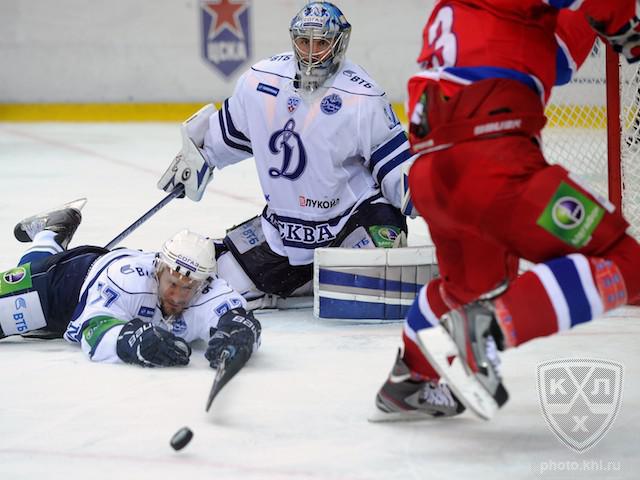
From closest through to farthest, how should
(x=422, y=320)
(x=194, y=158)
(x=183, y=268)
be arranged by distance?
(x=422, y=320) < (x=183, y=268) < (x=194, y=158)

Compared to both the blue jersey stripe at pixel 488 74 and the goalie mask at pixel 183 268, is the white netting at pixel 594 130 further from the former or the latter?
the blue jersey stripe at pixel 488 74

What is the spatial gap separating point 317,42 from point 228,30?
4.94 meters

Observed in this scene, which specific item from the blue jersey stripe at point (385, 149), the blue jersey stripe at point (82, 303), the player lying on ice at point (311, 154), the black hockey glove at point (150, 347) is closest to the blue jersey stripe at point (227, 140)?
the player lying on ice at point (311, 154)

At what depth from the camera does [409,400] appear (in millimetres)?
2576

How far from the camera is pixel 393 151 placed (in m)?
3.65

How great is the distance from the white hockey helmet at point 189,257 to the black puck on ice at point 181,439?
2.63ft

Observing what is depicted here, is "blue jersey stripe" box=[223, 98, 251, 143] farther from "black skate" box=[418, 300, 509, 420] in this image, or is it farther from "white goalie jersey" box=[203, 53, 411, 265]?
"black skate" box=[418, 300, 509, 420]

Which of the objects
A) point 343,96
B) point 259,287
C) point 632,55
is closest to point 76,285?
point 259,287

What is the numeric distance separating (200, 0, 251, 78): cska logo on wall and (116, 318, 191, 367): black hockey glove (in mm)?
5541

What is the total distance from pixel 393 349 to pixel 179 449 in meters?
0.99

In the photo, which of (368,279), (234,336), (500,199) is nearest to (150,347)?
(234,336)

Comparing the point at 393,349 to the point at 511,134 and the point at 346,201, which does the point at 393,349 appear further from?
the point at 511,134

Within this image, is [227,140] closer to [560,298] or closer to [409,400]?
[409,400]

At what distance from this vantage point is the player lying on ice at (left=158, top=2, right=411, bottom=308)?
11.8 feet
